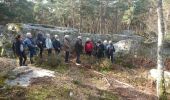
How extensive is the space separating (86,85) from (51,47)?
4.81m

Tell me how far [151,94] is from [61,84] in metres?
4.50

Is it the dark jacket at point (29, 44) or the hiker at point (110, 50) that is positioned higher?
the dark jacket at point (29, 44)

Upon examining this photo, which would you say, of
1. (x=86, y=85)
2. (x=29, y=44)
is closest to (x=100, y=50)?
(x=29, y=44)

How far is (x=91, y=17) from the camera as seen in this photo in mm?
57500

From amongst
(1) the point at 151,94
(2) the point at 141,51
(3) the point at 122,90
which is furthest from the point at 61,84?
(2) the point at 141,51

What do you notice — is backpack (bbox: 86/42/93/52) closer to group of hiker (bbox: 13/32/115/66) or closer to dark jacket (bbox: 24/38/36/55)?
group of hiker (bbox: 13/32/115/66)

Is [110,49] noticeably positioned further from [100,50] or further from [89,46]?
[89,46]

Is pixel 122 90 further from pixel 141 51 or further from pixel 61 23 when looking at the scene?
pixel 61 23

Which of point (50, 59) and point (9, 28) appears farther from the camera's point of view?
point (9, 28)

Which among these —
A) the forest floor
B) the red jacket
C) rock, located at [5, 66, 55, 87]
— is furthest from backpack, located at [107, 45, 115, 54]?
rock, located at [5, 66, 55, 87]

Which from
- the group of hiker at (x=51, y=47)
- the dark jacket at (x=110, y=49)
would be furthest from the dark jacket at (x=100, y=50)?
the dark jacket at (x=110, y=49)

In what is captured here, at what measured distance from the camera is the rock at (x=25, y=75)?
1371 cm

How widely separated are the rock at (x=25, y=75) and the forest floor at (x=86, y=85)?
1.11 feet

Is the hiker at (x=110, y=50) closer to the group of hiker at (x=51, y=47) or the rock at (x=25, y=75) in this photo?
the group of hiker at (x=51, y=47)
